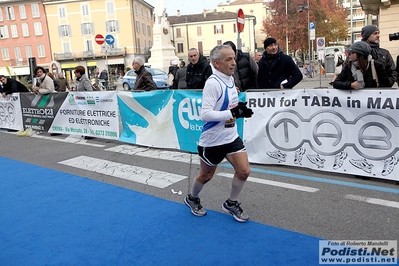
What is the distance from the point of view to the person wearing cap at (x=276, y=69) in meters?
5.96

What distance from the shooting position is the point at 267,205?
429 centimetres

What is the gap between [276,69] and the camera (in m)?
6.09

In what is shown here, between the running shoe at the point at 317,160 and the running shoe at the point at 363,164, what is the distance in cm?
43

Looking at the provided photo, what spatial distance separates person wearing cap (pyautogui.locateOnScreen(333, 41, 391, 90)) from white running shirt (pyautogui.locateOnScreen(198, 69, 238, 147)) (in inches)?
79.3

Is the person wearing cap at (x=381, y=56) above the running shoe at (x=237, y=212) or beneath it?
above

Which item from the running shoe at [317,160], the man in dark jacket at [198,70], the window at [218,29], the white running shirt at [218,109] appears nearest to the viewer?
the white running shirt at [218,109]

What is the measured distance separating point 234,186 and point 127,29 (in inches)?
2466

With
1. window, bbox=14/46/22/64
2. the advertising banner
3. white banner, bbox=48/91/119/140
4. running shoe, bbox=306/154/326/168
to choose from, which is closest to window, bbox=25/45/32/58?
window, bbox=14/46/22/64

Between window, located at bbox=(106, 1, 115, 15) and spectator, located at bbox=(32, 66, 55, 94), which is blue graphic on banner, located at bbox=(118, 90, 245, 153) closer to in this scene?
spectator, located at bbox=(32, 66, 55, 94)

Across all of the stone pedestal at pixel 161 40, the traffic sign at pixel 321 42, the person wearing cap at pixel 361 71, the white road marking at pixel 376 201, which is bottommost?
the white road marking at pixel 376 201

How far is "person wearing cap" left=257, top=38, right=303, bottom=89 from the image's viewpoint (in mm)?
5961

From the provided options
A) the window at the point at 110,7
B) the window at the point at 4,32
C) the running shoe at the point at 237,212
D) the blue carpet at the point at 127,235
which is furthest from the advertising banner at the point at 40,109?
the window at the point at 4,32

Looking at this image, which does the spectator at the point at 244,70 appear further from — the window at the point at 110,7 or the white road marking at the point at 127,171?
the window at the point at 110,7

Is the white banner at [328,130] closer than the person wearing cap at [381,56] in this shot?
Yes
